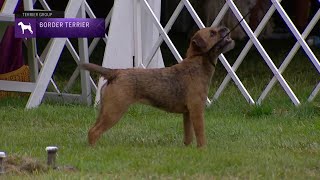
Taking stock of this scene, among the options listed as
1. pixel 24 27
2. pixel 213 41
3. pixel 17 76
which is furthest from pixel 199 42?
pixel 17 76

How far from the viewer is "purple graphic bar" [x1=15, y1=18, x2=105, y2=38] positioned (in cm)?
866

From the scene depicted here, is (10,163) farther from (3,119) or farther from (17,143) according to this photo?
(3,119)

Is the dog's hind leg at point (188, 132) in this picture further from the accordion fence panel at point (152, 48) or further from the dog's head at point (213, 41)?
the accordion fence panel at point (152, 48)

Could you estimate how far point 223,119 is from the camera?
25.9 feet

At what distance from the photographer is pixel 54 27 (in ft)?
28.6

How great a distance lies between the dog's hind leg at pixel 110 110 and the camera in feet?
20.6

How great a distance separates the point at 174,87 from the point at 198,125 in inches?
13.6

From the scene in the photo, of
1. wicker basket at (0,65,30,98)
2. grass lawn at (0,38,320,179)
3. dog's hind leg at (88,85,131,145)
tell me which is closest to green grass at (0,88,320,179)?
grass lawn at (0,38,320,179)

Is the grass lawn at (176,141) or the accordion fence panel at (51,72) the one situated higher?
the accordion fence panel at (51,72)

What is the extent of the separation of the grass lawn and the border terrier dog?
19 cm

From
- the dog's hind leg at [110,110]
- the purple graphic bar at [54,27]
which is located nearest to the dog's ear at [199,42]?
the dog's hind leg at [110,110]

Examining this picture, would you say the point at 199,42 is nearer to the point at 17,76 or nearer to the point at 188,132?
the point at 188,132

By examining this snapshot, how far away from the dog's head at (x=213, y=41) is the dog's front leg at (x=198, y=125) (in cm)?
47

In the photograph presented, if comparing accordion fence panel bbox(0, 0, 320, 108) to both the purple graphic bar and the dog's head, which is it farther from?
the dog's head
